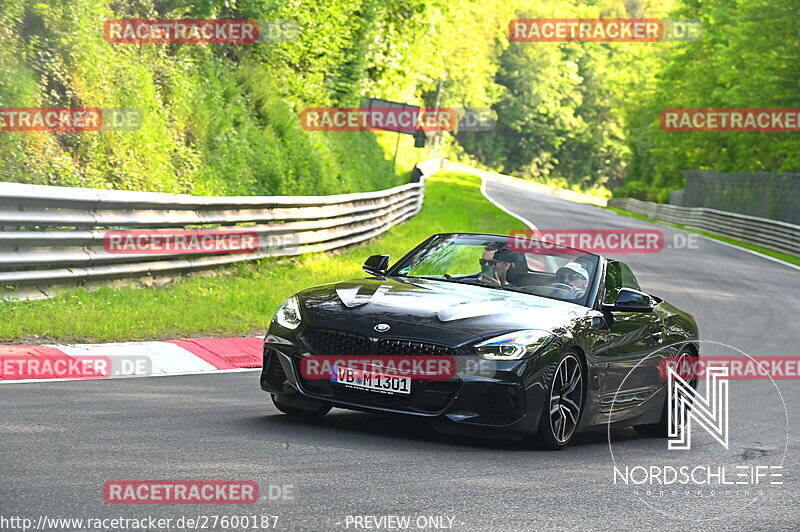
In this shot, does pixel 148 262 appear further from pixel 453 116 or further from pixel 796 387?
pixel 453 116

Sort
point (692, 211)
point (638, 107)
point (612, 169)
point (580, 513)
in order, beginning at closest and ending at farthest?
point (580, 513) < point (692, 211) < point (638, 107) < point (612, 169)

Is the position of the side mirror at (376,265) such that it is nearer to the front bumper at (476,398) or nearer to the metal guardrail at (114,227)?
the front bumper at (476,398)

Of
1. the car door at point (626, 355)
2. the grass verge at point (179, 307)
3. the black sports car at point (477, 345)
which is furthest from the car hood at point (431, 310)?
the grass verge at point (179, 307)

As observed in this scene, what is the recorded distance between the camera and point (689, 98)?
68.7 meters

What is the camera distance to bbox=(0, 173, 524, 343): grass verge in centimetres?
1058

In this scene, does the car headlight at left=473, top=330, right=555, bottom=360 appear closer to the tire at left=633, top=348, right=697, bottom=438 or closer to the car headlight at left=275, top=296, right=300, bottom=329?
the car headlight at left=275, top=296, right=300, bottom=329

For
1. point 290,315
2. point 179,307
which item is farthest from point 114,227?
point 290,315

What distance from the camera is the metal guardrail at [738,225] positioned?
4022cm

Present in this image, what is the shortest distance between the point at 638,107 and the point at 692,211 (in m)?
32.7

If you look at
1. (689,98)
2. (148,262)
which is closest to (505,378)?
(148,262)

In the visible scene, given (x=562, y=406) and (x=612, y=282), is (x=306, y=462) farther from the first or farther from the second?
(x=612, y=282)

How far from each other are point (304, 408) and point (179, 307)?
5587 mm

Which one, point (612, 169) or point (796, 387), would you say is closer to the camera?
point (796, 387)

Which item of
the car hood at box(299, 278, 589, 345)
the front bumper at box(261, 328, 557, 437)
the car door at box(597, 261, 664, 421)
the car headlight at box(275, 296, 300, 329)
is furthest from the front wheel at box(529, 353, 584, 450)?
the car headlight at box(275, 296, 300, 329)
